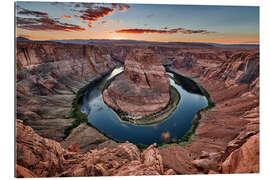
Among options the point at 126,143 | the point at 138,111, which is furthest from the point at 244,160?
the point at 138,111

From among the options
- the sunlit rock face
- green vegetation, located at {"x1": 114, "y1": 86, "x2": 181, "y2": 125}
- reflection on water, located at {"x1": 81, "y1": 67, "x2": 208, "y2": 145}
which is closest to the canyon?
the sunlit rock face

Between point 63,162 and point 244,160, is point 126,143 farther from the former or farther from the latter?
point 244,160

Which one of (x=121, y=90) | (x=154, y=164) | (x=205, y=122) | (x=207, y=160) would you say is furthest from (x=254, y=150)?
(x=121, y=90)

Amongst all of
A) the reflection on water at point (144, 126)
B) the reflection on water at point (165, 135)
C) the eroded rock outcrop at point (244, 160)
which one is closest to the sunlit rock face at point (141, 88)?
the reflection on water at point (144, 126)

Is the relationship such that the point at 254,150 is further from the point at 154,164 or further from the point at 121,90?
the point at 121,90

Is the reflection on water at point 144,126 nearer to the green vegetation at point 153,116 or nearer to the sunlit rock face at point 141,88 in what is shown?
the green vegetation at point 153,116
